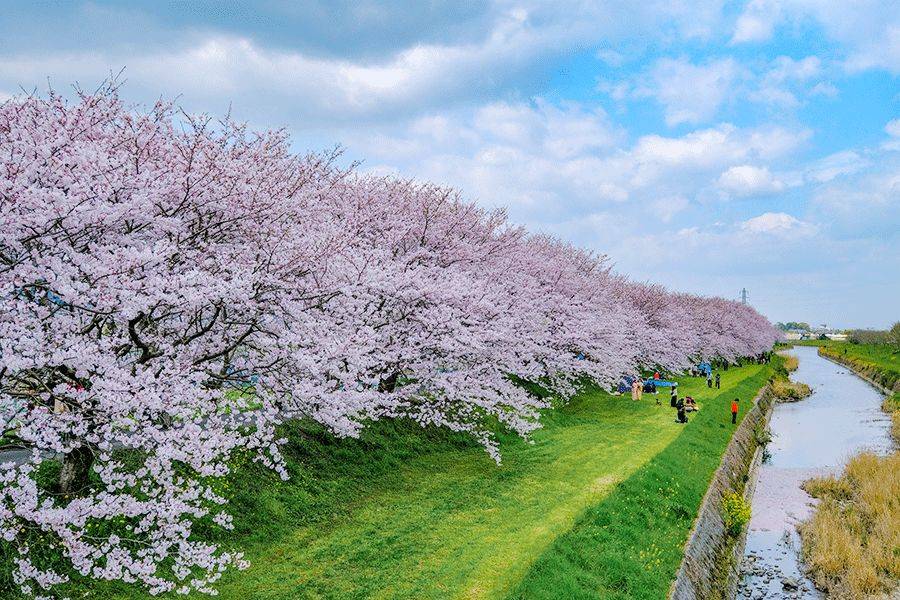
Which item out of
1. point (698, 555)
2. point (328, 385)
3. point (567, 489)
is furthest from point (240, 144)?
point (698, 555)

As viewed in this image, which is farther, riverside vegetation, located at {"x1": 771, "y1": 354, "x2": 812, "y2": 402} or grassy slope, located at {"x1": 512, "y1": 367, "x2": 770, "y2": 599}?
riverside vegetation, located at {"x1": 771, "y1": 354, "x2": 812, "y2": 402}

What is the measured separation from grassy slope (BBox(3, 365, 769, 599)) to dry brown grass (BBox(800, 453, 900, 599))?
433 centimetres

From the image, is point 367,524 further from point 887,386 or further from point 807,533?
point 887,386

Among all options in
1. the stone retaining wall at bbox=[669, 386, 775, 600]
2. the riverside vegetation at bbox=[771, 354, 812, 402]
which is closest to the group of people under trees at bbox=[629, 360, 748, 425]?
the stone retaining wall at bbox=[669, 386, 775, 600]

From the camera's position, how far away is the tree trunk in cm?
1191

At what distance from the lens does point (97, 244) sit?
10375 mm

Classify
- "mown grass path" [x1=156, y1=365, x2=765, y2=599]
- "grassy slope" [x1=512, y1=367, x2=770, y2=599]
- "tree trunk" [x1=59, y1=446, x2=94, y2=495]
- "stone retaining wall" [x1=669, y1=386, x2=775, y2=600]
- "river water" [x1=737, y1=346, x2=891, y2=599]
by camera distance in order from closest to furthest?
1. "tree trunk" [x1=59, y1=446, x2=94, y2=495]
2. "mown grass path" [x1=156, y1=365, x2=765, y2=599]
3. "grassy slope" [x1=512, y1=367, x2=770, y2=599]
4. "stone retaining wall" [x1=669, y1=386, x2=775, y2=600]
5. "river water" [x1=737, y1=346, x2=891, y2=599]

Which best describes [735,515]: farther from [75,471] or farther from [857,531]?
[75,471]

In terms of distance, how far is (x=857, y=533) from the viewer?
22344 mm

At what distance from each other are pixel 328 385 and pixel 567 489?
11129 mm

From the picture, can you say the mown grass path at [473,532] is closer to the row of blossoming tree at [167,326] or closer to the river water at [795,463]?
the row of blossoming tree at [167,326]

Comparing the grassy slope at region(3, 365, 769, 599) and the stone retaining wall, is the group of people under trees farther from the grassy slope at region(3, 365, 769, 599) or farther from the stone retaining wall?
the grassy slope at region(3, 365, 769, 599)

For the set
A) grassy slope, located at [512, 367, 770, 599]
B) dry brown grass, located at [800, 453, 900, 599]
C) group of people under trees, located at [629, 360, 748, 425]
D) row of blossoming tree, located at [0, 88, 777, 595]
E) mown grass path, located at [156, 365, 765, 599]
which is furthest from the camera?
group of people under trees, located at [629, 360, 748, 425]

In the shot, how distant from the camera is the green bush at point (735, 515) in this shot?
22.2m
